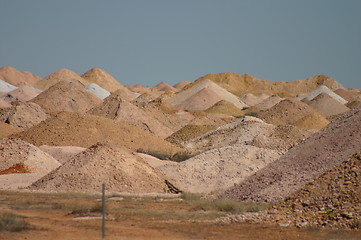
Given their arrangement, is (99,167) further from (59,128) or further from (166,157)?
(59,128)

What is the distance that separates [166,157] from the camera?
34750 millimetres

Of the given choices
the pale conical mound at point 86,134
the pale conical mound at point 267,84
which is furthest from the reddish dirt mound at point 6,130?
the pale conical mound at point 267,84

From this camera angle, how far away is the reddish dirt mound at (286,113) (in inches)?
2189

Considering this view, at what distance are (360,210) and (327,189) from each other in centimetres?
165

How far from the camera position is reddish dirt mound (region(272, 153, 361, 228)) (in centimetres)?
1563

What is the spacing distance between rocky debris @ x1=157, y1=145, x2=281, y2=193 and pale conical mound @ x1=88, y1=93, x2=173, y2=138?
19.3 meters

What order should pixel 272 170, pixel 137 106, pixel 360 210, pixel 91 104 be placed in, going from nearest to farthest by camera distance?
pixel 360 210
pixel 272 170
pixel 137 106
pixel 91 104

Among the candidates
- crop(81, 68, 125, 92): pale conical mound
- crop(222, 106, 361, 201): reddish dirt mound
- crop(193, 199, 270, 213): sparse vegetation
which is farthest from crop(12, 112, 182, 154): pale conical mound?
crop(81, 68, 125, 92): pale conical mound

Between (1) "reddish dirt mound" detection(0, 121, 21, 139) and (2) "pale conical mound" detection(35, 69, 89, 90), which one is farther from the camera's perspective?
(2) "pale conical mound" detection(35, 69, 89, 90)

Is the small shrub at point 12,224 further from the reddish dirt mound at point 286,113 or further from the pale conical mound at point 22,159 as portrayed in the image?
the reddish dirt mound at point 286,113

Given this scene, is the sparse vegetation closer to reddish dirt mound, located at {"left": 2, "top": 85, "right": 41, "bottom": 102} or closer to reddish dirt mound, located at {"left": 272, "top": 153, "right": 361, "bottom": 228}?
reddish dirt mound, located at {"left": 272, "top": 153, "right": 361, "bottom": 228}

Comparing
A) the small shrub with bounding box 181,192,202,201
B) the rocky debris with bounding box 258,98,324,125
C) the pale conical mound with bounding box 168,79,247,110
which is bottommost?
the small shrub with bounding box 181,192,202,201

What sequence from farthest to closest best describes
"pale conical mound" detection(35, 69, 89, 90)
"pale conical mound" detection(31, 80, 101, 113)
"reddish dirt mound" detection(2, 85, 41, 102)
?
"pale conical mound" detection(35, 69, 89, 90), "reddish dirt mound" detection(2, 85, 41, 102), "pale conical mound" detection(31, 80, 101, 113)

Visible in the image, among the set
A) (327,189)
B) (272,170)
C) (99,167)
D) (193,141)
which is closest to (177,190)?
(99,167)
